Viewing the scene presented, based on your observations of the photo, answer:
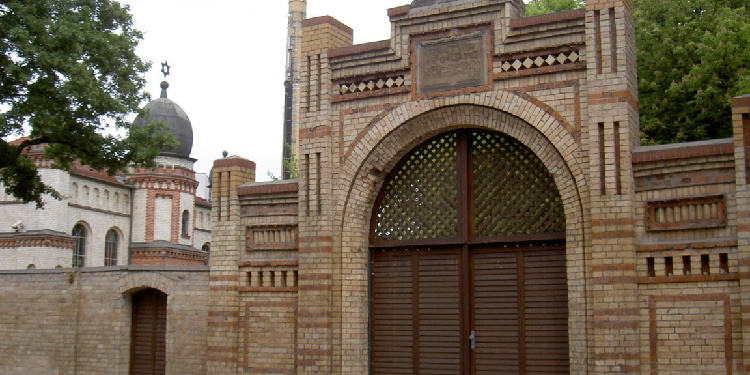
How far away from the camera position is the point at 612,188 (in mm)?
10008

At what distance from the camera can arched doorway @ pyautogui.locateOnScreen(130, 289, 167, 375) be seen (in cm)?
1432

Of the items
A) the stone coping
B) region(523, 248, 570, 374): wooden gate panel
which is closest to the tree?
the stone coping

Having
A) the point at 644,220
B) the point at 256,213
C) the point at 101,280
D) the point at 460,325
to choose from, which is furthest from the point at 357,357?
the point at 101,280

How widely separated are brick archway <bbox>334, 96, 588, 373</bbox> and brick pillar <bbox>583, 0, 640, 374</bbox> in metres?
0.29

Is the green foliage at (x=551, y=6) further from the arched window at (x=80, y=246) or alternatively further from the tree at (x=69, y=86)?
the arched window at (x=80, y=246)

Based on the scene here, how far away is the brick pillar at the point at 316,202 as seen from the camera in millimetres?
11789

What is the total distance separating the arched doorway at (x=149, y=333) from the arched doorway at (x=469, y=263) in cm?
439

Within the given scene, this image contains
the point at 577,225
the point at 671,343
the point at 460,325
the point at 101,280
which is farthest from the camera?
the point at 101,280

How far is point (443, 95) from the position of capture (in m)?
11.4

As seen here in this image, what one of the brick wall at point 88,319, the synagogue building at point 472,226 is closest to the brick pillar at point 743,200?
the synagogue building at point 472,226

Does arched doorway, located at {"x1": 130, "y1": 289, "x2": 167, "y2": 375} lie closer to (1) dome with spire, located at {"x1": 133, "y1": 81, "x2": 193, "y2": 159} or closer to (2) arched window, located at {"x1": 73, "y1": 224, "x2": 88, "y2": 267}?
(1) dome with spire, located at {"x1": 133, "y1": 81, "x2": 193, "y2": 159}

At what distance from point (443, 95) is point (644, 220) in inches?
127

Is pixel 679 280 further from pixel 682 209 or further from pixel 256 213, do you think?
pixel 256 213

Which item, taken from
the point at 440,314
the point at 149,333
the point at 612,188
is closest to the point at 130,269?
the point at 149,333
